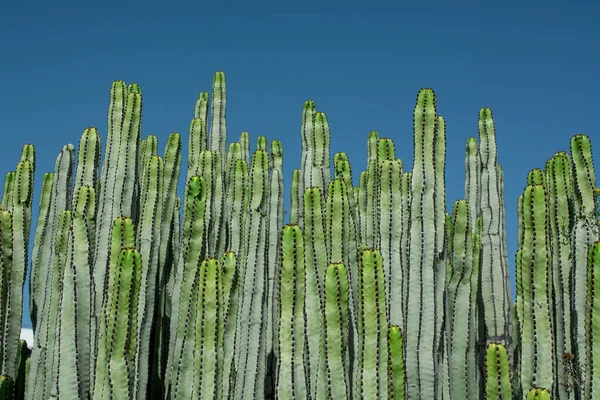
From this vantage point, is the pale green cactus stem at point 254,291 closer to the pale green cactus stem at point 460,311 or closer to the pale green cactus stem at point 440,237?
the pale green cactus stem at point 440,237

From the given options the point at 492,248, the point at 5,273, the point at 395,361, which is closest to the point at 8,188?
the point at 5,273

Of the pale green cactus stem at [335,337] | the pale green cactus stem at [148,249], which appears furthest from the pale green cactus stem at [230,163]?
the pale green cactus stem at [335,337]

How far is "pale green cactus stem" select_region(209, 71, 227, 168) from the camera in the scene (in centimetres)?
860

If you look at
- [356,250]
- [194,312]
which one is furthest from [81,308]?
[356,250]

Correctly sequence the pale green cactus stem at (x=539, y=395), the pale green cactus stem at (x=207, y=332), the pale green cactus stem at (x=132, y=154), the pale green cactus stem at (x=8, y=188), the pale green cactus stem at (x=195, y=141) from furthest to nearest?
the pale green cactus stem at (x=195, y=141) → the pale green cactus stem at (x=8, y=188) → the pale green cactus stem at (x=132, y=154) → the pale green cactus stem at (x=207, y=332) → the pale green cactus stem at (x=539, y=395)

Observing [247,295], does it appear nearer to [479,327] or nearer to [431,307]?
[431,307]

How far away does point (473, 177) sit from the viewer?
28.2 ft

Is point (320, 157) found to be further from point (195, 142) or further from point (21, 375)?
point (21, 375)

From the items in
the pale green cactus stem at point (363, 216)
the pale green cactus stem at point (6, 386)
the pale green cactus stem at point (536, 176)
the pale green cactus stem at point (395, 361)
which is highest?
the pale green cactus stem at point (536, 176)

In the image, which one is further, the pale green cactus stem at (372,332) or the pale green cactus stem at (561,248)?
the pale green cactus stem at (561,248)

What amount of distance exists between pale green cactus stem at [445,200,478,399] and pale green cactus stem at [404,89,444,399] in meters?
0.54

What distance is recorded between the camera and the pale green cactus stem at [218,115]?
860 centimetres

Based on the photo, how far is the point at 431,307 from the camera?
17.3 feet

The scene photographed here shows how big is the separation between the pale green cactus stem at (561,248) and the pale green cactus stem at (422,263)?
1.40 metres
